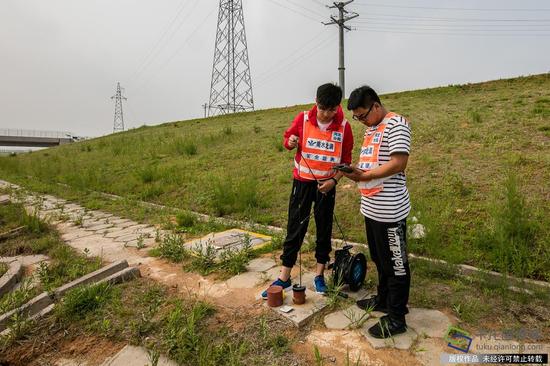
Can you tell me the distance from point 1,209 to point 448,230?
7959mm

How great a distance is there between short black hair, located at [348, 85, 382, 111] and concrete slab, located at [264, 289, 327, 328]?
65.3 inches

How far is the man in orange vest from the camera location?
2748mm

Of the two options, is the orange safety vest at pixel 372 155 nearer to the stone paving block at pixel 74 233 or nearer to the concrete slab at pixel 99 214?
the stone paving block at pixel 74 233

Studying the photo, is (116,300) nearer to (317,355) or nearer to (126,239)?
(317,355)

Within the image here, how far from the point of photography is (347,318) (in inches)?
104

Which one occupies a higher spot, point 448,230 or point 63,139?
point 63,139

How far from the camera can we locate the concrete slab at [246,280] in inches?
129

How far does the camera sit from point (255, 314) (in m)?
2.73

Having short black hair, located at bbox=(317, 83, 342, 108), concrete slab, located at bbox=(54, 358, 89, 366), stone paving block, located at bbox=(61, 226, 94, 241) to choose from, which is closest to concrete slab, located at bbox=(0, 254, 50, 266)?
stone paving block, located at bbox=(61, 226, 94, 241)

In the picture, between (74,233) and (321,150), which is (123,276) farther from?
(74,233)

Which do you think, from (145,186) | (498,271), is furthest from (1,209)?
(498,271)

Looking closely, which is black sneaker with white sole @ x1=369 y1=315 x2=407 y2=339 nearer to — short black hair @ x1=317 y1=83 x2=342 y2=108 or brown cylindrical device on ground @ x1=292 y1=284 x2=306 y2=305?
brown cylindrical device on ground @ x1=292 y1=284 x2=306 y2=305

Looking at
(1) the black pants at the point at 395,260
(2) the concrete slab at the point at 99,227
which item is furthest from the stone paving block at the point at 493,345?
(2) the concrete slab at the point at 99,227

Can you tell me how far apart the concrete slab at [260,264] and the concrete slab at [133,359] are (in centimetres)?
152
